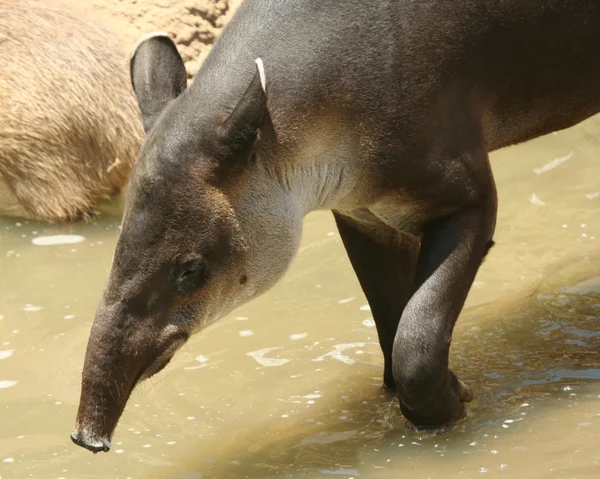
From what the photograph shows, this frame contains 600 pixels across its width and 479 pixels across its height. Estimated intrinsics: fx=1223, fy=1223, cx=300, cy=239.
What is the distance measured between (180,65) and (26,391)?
73.1 inches

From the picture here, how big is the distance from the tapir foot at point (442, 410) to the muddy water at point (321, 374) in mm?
57

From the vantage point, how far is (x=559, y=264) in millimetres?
6754

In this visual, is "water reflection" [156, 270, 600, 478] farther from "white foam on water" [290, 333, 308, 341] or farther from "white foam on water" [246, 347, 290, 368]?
"white foam on water" [290, 333, 308, 341]

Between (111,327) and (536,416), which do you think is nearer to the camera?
(111,327)

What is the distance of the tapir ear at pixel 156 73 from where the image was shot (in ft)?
15.9

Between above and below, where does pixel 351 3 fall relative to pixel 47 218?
above

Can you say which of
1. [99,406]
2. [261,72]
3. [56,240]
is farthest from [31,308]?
[261,72]

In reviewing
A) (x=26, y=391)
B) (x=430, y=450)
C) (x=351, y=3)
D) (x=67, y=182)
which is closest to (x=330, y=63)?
(x=351, y=3)

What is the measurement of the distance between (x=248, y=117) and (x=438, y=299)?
1099mm

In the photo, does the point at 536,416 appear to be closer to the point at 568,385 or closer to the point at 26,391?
the point at 568,385

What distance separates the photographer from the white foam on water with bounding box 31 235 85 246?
7730 millimetres

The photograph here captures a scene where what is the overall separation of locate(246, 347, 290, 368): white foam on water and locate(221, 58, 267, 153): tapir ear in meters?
1.67

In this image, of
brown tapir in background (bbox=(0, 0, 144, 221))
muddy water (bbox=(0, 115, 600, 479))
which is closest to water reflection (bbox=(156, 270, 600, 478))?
muddy water (bbox=(0, 115, 600, 479))

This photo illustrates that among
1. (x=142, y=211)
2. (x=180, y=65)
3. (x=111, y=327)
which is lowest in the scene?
(x=111, y=327)
